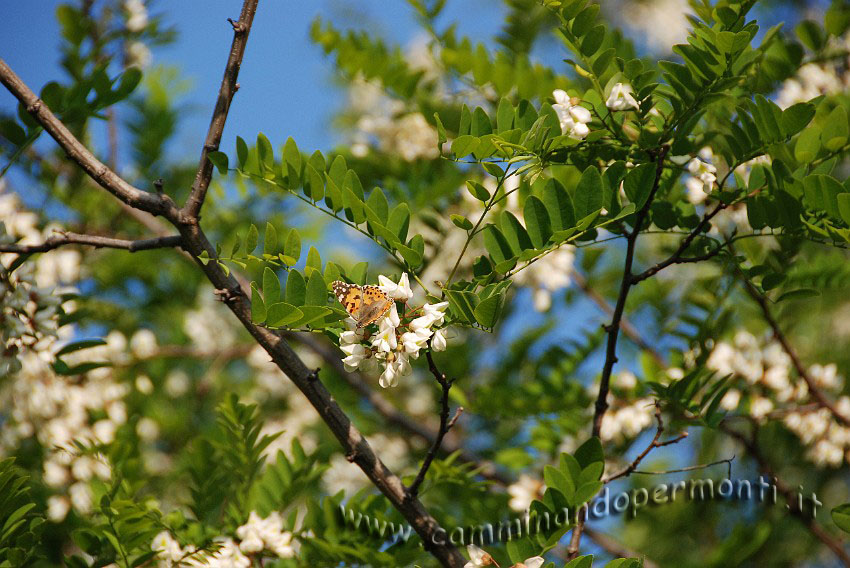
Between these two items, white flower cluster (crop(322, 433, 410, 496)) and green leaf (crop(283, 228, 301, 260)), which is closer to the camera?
green leaf (crop(283, 228, 301, 260))

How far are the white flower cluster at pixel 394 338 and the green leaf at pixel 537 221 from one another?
0.55ft

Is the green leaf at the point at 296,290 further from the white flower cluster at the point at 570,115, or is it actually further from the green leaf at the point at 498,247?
the white flower cluster at the point at 570,115

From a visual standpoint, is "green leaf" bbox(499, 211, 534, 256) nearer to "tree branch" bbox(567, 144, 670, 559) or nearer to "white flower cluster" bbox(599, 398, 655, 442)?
"tree branch" bbox(567, 144, 670, 559)

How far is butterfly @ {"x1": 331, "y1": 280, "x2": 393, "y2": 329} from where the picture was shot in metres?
0.96

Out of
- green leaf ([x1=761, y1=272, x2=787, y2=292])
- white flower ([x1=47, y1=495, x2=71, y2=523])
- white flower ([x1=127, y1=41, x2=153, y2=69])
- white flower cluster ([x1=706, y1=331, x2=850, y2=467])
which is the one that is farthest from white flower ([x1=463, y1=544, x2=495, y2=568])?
white flower ([x1=127, y1=41, x2=153, y2=69])

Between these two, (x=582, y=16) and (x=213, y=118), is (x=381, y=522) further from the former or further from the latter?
(x=582, y=16)

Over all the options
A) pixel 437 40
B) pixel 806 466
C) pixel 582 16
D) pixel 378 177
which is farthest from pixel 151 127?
pixel 806 466

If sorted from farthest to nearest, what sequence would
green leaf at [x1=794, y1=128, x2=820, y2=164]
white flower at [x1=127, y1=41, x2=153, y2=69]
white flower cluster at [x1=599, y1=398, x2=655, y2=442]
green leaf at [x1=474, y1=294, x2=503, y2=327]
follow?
1. white flower at [x1=127, y1=41, x2=153, y2=69]
2. white flower cluster at [x1=599, y1=398, x2=655, y2=442]
3. green leaf at [x1=794, y1=128, x2=820, y2=164]
4. green leaf at [x1=474, y1=294, x2=503, y2=327]

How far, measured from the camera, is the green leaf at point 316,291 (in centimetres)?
102

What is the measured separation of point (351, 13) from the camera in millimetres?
4375

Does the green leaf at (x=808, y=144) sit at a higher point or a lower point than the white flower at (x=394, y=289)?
higher

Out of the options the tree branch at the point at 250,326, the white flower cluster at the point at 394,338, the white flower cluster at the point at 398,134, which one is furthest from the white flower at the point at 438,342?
the white flower cluster at the point at 398,134

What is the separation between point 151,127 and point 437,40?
48.8 inches

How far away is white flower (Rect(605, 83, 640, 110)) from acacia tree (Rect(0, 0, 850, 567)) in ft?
0.03
